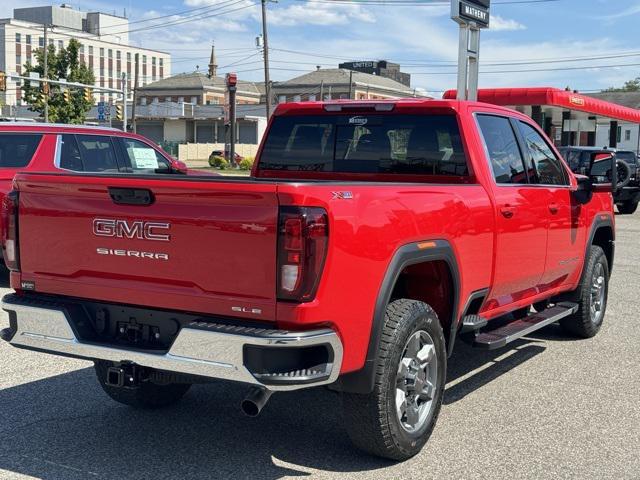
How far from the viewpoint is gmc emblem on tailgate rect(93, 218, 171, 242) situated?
385 centimetres

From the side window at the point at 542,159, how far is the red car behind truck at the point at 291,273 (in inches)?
28.5

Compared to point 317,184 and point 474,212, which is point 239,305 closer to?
point 317,184

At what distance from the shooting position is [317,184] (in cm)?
366

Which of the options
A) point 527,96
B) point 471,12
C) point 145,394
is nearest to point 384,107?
point 145,394

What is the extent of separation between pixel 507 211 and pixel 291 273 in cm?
227

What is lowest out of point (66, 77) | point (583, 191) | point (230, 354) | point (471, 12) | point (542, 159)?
point (230, 354)

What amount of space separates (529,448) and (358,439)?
3.60ft

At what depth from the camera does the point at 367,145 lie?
5754 millimetres

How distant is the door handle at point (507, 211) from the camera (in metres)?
5.26

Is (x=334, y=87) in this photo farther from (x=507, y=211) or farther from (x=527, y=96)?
(x=507, y=211)

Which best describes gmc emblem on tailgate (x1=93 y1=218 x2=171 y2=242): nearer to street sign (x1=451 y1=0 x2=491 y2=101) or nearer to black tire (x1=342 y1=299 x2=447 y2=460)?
black tire (x1=342 y1=299 x2=447 y2=460)

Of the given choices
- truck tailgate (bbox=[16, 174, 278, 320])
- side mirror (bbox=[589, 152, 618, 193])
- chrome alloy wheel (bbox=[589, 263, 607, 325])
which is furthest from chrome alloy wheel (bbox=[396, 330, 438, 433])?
chrome alloy wheel (bbox=[589, 263, 607, 325])

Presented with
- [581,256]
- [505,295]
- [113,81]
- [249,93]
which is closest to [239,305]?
[505,295]

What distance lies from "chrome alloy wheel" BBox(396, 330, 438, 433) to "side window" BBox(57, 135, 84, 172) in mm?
6696
